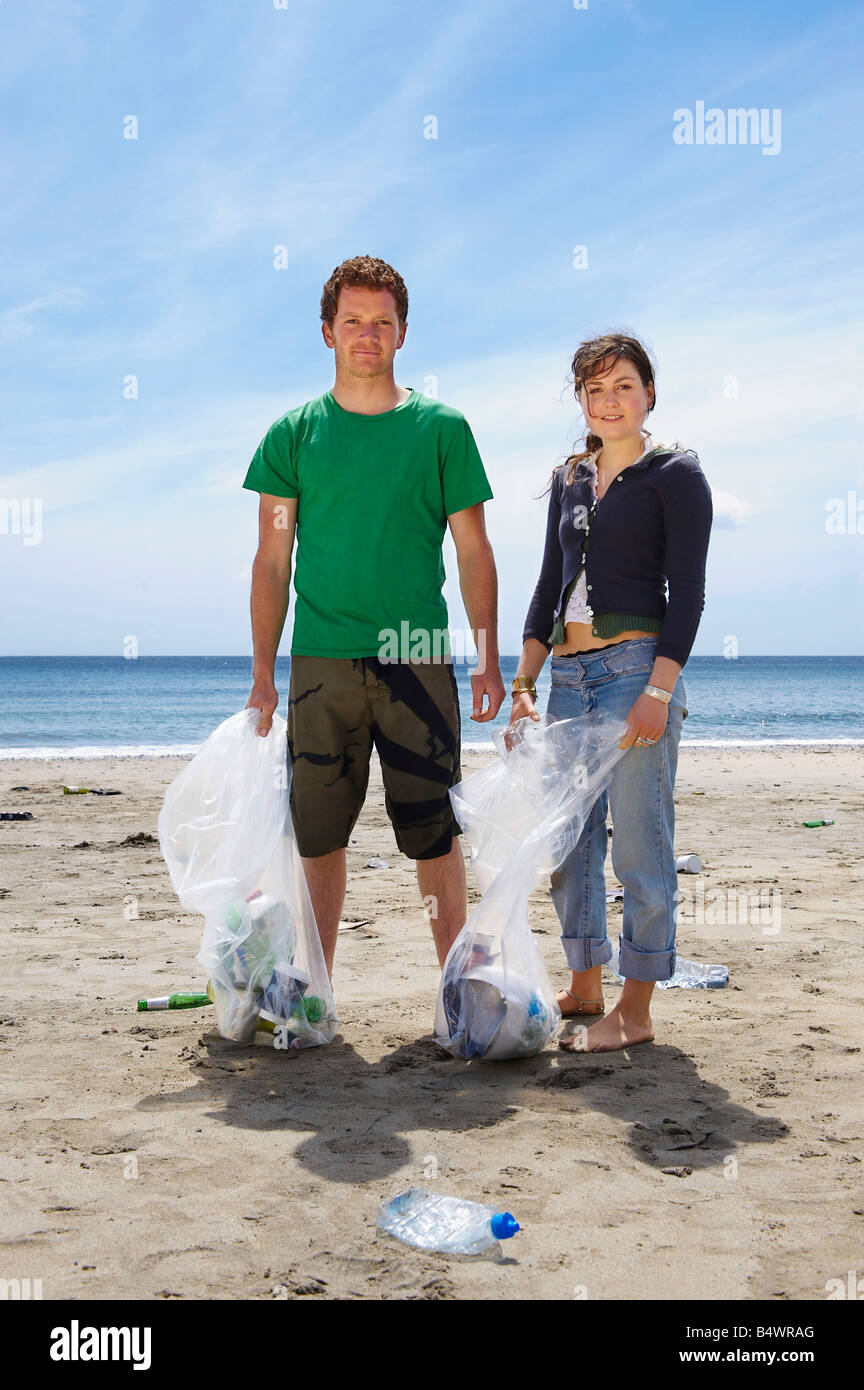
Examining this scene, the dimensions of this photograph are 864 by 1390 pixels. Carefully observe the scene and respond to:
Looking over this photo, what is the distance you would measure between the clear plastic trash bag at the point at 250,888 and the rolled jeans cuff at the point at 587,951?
70cm

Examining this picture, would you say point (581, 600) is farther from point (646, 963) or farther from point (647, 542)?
point (646, 963)

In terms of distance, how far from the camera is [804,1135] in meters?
2.26

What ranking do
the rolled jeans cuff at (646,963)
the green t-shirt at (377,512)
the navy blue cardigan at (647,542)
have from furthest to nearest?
the green t-shirt at (377,512) → the rolled jeans cuff at (646,963) → the navy blue cardigan at (647,542)

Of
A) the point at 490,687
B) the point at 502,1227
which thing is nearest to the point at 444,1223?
the point at 502,1227

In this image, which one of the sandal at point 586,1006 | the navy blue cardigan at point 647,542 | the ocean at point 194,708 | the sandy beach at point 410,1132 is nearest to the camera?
the sandy beach at point 410,1132

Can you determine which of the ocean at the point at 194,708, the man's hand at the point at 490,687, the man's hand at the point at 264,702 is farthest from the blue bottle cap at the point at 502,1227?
the ocean at the point at 194,708

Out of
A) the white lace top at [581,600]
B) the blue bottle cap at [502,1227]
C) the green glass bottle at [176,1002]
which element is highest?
the white lace top at [581,600]

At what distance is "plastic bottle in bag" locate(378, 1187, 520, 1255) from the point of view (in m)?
1.81

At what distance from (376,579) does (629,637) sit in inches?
27.1

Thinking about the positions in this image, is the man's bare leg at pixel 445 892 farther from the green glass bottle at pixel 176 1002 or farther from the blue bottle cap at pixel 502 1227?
A: the blue bottle cap at pixel 502 1227

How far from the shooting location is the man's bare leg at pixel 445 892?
2879mm

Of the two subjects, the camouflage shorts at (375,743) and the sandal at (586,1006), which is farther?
the sandal at (586,1006)
